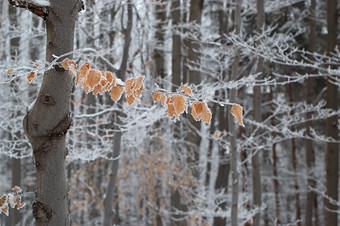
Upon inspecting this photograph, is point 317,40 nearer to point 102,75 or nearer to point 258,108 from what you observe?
point 258,108

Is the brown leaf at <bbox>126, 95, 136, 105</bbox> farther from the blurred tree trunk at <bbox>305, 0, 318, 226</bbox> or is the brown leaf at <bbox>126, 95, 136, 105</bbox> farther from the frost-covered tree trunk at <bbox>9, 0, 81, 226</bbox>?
the blurred tree trunk at <bbox>305, 0, 318, 226</bbox>

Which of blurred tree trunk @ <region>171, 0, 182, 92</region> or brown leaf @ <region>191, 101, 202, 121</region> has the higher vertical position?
blurred tree trunk @ <region>171, 0, 182, 92</region>

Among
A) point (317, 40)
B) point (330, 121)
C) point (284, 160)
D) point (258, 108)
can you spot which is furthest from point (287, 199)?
point (258, 108)

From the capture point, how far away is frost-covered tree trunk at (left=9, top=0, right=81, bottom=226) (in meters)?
1.56

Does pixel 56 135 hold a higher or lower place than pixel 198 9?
lower

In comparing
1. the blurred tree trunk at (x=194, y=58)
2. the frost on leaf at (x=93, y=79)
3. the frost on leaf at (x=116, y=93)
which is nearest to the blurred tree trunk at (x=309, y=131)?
the blurred tree trunk at (x=194, y=58)

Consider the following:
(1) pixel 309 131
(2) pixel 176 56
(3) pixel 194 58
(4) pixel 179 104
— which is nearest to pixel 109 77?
(4) pixel 179 104

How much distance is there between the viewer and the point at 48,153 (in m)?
1.60

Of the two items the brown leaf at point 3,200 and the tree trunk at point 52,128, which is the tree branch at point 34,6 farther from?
the brown leaf at point 3,200

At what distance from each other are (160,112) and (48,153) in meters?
2.51

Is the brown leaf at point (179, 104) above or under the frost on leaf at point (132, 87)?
under

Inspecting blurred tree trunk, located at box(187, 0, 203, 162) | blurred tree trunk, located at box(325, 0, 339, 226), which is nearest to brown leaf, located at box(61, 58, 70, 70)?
blurred tree trunk, located at box(187, 0, 203, 162)

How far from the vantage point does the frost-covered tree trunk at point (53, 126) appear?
156 centimetres

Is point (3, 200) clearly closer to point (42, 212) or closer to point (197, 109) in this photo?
point (42, 212)
